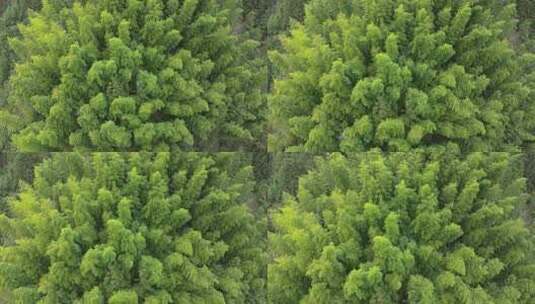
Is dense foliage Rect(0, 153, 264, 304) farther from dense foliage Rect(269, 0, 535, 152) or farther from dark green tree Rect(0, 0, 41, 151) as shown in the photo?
dark green tree Rect(0, 0, 41, 151)

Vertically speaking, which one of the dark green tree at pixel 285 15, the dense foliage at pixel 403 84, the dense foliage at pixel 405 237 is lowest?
the dense foliage at pixel 405 237

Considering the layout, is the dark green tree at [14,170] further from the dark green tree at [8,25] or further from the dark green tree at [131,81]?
the dark green tree at [8,25]

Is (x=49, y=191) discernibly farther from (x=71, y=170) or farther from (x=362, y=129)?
(x=362, y=129)

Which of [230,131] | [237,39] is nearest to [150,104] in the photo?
[230,131]

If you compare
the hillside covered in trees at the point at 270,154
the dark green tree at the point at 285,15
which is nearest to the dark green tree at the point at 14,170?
the hillside covered in trees at the point at 270,154

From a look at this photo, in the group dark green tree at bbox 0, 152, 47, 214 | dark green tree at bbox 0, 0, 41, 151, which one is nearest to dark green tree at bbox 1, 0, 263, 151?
dark green tree at bbox 0, 152, 47, 214
